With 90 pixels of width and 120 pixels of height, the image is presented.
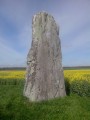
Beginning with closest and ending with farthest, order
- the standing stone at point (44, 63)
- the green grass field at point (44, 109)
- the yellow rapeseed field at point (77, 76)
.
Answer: the green grass field at point (44, 109) → the standing stone at point (44, 63) → the yellow rapeseed field at point (77, 76)

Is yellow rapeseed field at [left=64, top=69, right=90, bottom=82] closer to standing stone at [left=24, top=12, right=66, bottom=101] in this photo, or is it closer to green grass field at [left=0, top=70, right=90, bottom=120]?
standing stone at [left=24, top=12, right=66, bottom=101]

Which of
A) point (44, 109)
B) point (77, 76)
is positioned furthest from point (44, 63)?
point (77, 76)

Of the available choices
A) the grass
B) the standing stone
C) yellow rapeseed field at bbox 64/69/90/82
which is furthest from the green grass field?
yellow rapeseed field at bbox 64/69/90/82

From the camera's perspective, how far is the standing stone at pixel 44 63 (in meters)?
13.6

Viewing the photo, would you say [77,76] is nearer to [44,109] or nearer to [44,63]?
[44,63]

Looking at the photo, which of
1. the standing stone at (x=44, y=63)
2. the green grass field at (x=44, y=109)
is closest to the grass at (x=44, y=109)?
the green grass field at (x=44, y=109)

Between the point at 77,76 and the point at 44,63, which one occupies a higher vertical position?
the point at 44,63

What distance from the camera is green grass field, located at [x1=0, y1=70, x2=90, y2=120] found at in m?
9.91

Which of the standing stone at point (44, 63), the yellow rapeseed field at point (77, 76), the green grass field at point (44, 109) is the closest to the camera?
the green grass field at point (44, 109)

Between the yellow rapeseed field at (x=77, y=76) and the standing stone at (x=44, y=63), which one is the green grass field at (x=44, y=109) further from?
the yellow rapeseed field at (x=77, y=76)

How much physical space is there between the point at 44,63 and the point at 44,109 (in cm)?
334

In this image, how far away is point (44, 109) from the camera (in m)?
11.2

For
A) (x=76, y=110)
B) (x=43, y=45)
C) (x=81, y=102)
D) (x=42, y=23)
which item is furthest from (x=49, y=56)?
(x=76, y=110)

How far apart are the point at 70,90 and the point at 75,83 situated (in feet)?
2.72
